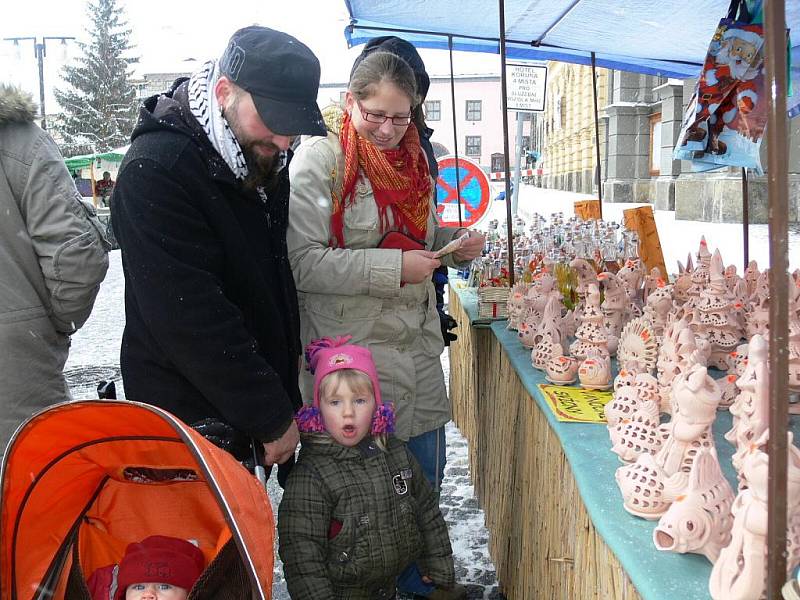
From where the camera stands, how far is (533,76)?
21.6ft

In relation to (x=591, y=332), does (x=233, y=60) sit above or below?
above

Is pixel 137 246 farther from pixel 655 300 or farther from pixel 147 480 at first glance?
pixel 655 300

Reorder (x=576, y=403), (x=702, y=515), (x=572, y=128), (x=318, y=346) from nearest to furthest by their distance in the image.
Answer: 1. (x=702, y=515)
2. (x=576, y=403)
3. (x=318, y=346)
4. (x=572, y=128)

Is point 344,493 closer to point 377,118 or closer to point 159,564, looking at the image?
point 159,564

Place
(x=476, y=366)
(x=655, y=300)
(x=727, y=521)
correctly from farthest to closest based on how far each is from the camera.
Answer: (x=476, y=366) → (x=655, y=300) → (x=727, y=521)

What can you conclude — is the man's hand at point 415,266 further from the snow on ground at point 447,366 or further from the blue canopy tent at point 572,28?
the snow on ground at point 447,366

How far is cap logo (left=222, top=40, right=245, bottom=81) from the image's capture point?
5.00 ft

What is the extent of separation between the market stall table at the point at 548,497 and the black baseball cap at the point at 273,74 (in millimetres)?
994

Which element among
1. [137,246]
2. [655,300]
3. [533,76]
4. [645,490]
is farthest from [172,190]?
[533,76]

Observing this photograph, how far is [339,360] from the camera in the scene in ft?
6.54

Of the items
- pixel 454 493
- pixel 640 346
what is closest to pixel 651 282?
pixel 640 346

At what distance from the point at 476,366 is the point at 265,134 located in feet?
6.86

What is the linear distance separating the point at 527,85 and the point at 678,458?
19.1ft

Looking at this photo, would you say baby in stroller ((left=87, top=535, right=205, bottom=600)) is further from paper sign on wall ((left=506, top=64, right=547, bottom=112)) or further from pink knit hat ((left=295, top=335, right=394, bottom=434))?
paper sign on wall ((left=506, top=64, right=547, bottom=112))
